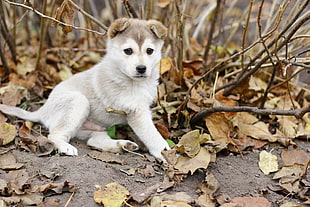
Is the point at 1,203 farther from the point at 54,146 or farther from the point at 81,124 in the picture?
the point at 81,124

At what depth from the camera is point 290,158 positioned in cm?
379

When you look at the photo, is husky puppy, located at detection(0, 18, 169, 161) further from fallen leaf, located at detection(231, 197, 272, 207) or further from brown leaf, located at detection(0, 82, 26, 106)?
fallen leaf, located at detection(231, 197, 272, 207)

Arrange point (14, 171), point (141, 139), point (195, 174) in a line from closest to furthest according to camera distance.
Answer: point (14, 171), point (195, 174), point (141, 139)

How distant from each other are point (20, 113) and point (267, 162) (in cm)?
280

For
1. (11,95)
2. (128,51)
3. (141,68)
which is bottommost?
(11,95)

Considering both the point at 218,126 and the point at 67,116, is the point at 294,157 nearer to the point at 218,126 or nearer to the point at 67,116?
the point at 218,126

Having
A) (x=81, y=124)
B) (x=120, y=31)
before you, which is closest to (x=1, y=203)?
(x=81, y=124)

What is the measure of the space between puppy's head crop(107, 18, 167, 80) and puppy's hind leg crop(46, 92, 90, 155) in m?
0.60

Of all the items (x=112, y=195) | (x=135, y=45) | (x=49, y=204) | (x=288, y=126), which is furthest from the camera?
(x=288, y=126)

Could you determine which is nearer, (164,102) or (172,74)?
(164,102)

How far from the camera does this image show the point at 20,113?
427 cm

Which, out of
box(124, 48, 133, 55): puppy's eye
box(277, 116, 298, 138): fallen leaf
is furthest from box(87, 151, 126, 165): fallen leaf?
box(277, 116, 298, 138): fallen leaf

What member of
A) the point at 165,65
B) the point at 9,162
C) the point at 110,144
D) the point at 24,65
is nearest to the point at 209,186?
the point at 110,144

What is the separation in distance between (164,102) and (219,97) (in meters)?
0.69
